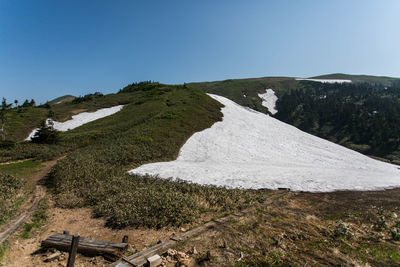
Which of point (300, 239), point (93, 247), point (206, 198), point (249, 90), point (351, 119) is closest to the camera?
point (93, 247)

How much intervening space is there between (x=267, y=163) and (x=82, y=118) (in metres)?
39.8

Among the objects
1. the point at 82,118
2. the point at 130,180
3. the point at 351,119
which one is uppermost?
the point at 82,118

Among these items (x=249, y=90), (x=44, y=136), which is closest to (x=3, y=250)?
(x=44, y=136)

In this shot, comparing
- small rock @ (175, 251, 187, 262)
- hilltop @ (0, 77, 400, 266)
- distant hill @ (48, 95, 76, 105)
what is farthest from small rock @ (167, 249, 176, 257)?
distant hill @ (48, 95, 76, 105)

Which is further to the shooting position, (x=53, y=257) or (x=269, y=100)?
(x=269, y=100)

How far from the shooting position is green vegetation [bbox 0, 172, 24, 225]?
10060mm

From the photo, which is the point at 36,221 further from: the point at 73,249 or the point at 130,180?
the point at 130,180

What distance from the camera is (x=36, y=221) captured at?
32.2ft

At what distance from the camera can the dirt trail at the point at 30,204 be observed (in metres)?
8.67

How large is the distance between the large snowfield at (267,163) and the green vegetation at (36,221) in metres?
7.90

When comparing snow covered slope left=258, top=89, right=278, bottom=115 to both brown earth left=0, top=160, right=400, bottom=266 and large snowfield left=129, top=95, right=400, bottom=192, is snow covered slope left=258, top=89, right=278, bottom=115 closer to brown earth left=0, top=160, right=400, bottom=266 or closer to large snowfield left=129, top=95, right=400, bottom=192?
large snowfield left=129, top=95, right=400, bottom=192

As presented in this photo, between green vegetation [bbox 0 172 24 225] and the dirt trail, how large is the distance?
350 mm

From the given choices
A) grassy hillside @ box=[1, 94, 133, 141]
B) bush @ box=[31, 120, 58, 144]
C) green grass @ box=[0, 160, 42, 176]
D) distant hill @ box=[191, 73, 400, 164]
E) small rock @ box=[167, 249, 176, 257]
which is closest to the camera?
small rock @ box=[167, 249, 176, 257]

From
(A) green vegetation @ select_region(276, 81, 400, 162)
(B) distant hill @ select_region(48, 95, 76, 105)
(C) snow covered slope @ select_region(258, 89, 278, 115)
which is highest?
(B) distant hill @ select_region(48, 95, 76, 105)
